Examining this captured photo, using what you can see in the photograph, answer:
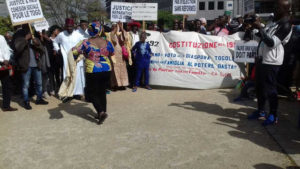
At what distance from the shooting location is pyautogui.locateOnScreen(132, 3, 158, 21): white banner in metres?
8.65

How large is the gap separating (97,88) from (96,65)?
1.32 feet

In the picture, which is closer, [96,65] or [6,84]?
[96,65]

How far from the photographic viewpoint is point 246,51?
6.68 metres

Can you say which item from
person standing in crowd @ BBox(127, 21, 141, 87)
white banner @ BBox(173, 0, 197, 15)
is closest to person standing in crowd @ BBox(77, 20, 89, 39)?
person standing in crowd @ BBox(127, 21, 141, 87)

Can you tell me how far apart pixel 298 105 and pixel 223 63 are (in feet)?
7.60

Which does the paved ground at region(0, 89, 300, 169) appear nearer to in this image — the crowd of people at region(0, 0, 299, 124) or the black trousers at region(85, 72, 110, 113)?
the black trousers at region(85, 72, 110, 113)

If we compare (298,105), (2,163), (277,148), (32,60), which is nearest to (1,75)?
(32,60)

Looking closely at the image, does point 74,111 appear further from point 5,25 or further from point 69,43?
point 5,25

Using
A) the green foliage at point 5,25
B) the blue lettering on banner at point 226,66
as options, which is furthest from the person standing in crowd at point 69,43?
the green foliage at point 5,25

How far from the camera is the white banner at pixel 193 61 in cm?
773

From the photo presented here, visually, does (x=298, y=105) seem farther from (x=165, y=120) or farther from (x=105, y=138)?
(x=105, y=138)

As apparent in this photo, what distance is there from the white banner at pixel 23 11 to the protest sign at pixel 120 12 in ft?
7.76

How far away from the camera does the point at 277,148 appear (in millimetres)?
3854

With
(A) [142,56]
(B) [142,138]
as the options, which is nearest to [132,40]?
(A) [142,56]
